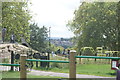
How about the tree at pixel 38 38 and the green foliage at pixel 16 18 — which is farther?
the tree at pixel 38 38

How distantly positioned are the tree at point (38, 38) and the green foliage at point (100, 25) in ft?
38.2

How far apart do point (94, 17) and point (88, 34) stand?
48.8 inches

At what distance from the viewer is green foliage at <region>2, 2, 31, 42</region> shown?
12.1 m

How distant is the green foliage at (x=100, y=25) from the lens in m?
14.9

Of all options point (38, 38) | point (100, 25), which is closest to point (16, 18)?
Answer: point (100, 25)

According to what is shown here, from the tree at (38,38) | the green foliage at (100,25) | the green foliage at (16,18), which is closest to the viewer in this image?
the green foliage at (16,18)

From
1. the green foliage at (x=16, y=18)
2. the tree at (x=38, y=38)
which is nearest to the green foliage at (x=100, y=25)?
the green foliage at (x=16, y=18)

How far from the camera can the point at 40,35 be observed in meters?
28.0

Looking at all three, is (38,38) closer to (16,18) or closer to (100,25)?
(100,25)

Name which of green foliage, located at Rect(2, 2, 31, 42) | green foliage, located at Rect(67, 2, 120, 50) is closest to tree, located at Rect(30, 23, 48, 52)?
green foliage, located at Rect(67, 2, 120, 50)

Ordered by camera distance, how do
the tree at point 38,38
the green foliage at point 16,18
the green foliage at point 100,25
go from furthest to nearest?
the tree at point 38,38, the green foliage at point 100,25, the green foliage at point 16,18

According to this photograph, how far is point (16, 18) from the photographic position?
12766 millimetres

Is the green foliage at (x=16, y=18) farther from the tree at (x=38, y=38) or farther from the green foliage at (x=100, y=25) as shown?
the tree at (x=38, y=38)

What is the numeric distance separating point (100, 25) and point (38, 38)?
13655 mm
